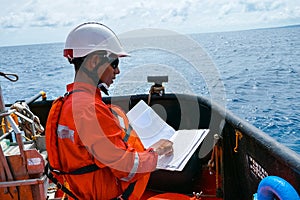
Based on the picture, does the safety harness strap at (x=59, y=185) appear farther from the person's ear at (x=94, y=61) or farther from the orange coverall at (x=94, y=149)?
the person's ear at (x=94, y=61)

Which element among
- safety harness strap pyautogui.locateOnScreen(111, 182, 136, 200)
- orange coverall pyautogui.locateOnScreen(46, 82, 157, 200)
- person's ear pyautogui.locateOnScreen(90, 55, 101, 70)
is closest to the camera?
orange coverall pyautogui.locateOnScreen(46, 82, 157, 200)

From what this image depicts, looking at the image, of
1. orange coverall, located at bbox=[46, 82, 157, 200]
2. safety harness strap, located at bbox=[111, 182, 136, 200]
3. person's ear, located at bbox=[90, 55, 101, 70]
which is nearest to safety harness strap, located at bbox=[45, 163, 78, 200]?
orange coverall, located at bbox=[46, 82, 157, 200]

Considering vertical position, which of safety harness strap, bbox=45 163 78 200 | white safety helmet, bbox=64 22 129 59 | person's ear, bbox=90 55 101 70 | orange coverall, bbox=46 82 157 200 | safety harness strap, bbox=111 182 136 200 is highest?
white safety helmet, bbox=64 22 129 59

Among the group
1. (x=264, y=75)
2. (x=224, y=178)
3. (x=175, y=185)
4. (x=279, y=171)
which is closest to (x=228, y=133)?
(x=224, y=178)

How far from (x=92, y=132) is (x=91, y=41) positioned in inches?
16.7

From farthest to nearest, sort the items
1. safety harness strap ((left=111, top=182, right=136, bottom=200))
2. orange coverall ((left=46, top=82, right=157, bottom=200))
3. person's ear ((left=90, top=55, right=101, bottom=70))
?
safety harness strap ((left=111, top=182, right=136, bottom=200))
person's ear ((left=90, top=55, right=101, bottom=70))
orange coverall ((left=46, top=82, right=157, bottom=200))

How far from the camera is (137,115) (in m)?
2.94

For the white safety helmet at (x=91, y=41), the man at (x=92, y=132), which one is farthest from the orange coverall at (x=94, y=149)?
the white safety helmet at (x=91, y=41)

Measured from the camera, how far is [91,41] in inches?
62.8

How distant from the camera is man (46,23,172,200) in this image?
143cm

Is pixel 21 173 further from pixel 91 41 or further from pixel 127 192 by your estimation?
pixel 91 41

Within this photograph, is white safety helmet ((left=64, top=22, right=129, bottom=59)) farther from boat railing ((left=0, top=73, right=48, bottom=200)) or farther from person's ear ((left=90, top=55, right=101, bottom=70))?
boat railing ((left=0, top=73, right=48, bottom=200))

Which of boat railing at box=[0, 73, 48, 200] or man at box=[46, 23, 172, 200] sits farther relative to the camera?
boat railing at box=[0, 73, 48, 200]

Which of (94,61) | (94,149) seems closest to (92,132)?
(94,149)
